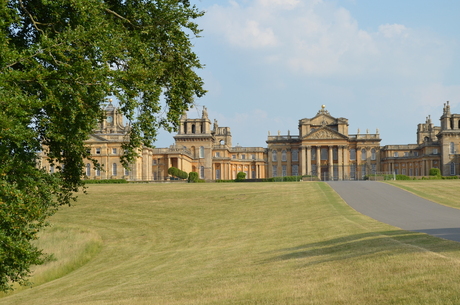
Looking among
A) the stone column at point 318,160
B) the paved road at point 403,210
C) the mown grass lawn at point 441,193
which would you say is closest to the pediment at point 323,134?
the stone column at point 318,160

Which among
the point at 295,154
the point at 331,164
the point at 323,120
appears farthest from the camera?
the point at 295,154

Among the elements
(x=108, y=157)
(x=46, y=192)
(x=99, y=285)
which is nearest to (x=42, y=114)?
(x=46, y=192)

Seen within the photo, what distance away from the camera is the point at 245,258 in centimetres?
1582

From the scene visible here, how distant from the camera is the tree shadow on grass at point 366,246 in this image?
1255cm

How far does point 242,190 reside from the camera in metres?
46.2

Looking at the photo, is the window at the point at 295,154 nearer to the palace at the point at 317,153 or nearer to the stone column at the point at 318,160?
the palace at the point at 317,153

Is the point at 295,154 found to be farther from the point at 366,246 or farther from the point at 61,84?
the point at 61,84

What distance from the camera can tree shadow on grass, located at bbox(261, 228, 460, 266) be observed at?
12555 mm

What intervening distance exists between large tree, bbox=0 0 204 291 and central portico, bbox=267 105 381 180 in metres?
82.2

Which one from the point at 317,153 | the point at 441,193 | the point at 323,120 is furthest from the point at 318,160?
the point at 441,193

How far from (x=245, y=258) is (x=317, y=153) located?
84917 millimetres

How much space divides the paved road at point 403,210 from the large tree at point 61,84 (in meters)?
9.89

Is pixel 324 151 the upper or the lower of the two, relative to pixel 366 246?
upper

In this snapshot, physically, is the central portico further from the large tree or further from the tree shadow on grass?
the large tree
